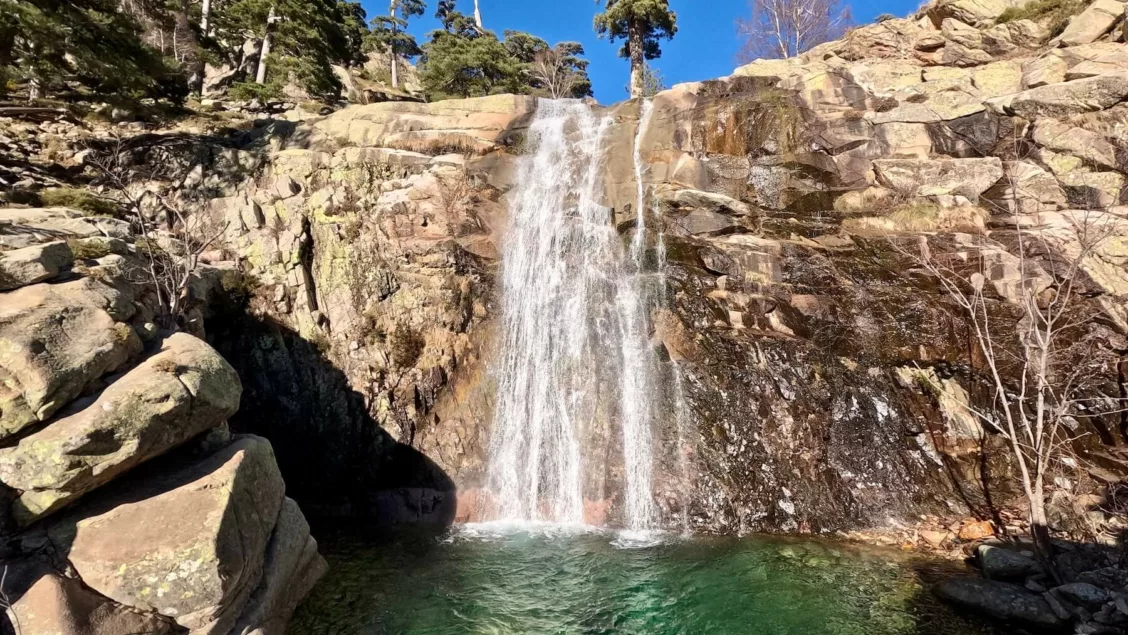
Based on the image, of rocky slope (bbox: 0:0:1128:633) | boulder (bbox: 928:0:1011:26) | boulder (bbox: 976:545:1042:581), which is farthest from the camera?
boulder (bbox: 928:0:1011:26)

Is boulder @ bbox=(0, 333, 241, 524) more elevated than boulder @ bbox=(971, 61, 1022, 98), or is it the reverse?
boulder @ bbox=(971, 61, 1022, 98)

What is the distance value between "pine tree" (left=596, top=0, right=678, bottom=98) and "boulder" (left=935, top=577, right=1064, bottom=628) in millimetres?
29878

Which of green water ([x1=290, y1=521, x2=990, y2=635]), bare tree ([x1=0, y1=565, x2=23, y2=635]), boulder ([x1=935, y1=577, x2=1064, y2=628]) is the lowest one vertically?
green water ([x1=290, y1=521, x2=990, y2=635])

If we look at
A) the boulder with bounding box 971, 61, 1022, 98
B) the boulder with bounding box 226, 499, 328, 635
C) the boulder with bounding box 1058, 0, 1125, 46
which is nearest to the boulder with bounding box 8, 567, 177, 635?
the boulder with bounding box 226, 499, 328, 635

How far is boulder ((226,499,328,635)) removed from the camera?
7.41 meters

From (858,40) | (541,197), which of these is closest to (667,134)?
(541,197)

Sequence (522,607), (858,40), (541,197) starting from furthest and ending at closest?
(858,40)
(541,197)
(522,607)

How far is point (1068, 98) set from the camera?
14695 millimetres

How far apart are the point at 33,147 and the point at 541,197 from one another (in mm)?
14954

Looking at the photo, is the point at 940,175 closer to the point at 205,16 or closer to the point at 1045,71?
the point at 1045,71

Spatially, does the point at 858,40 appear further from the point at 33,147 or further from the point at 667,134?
the point at 33,147

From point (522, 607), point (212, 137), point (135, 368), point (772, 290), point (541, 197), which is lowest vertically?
point (522, 607)

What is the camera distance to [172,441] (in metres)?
7.56

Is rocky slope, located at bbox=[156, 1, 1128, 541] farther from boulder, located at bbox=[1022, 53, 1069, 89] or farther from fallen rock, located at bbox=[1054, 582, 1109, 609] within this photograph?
fallen rock, located at bbox=[1054, 582, 1109, 609]
